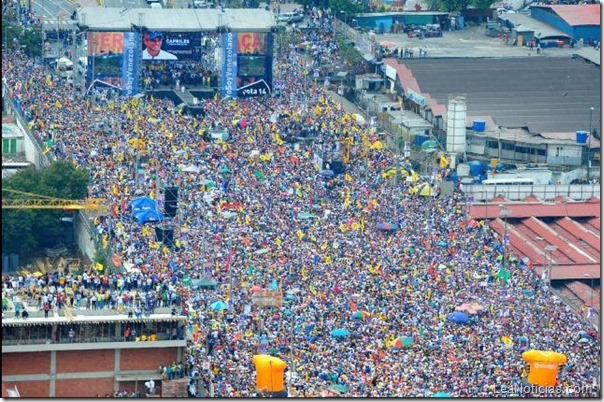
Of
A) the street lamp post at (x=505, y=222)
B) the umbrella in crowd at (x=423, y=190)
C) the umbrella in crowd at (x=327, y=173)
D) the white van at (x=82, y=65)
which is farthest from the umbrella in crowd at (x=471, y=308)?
the white van at (x=82, y=65)

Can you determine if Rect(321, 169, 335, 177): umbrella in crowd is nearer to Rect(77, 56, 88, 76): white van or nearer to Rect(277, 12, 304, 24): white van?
Rect(77, 56, 88, 76): white van

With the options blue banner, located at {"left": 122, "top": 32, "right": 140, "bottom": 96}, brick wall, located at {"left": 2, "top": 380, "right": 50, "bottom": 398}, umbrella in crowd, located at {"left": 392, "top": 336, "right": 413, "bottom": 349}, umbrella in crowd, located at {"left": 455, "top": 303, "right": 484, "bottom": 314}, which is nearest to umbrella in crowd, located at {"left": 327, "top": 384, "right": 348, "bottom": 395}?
umbrella in crowd, located at {"left": 392, "top": 336, "right": 413, "bottom": 349}

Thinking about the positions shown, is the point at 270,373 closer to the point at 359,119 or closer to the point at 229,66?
the point at 359,119

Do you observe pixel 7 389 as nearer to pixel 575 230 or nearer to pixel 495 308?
pixel 495 308

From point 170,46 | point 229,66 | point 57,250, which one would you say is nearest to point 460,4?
point 229,66

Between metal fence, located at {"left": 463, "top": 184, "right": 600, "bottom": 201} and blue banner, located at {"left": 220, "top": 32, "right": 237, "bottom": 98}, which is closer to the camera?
metal fence, located at {"left": 463, "top": 184, "right": 600, "bottom": 201}
